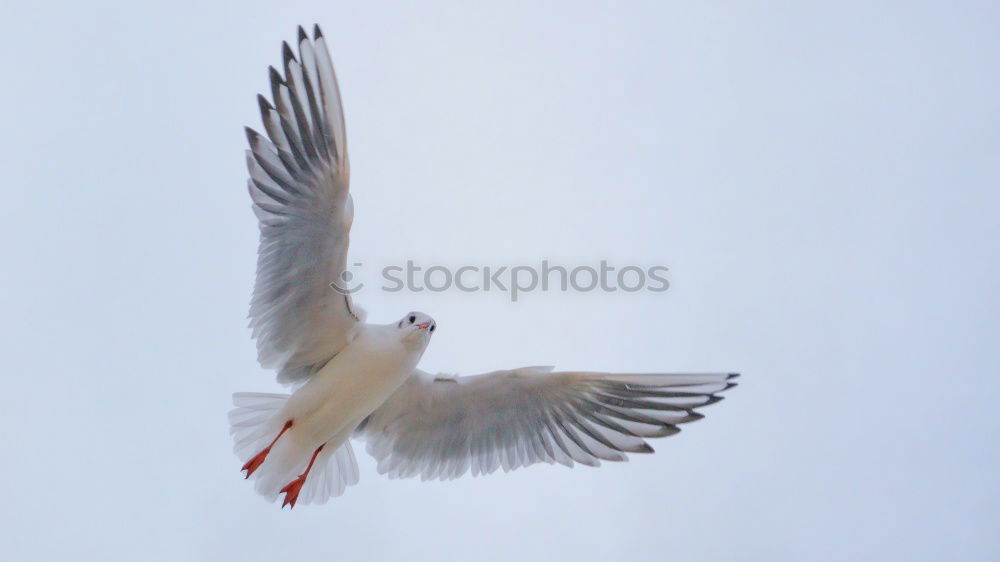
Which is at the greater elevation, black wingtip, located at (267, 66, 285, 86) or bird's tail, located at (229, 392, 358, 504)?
black wingtip, located at (267, 66, 285, 86)

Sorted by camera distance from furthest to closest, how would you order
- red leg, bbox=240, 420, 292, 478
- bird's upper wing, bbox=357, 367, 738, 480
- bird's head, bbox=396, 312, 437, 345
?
bird's upper wing, bbox=357, 367, 738, 480 → red leg, bbox=240, 420, 292, 478 → bird's head, bbox=396, 312, 437, 345

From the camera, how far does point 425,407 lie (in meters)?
7.34

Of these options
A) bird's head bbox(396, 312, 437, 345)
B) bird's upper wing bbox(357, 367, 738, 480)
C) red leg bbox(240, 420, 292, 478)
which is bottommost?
red leg bbox(240, 420, 292, 478)

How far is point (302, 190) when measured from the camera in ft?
21.6

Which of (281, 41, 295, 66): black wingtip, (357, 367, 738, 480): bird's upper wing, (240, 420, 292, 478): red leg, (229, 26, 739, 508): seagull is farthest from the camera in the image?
(357, 367, 738, 480): bird's upper wing

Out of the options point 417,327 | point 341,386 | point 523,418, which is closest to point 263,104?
point 417,327

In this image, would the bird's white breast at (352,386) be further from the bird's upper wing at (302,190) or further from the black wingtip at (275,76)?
the black wingtip at (275,76)

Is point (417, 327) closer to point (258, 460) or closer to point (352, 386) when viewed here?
point (352, 386)

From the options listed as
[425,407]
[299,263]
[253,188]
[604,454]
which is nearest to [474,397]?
[425,407]

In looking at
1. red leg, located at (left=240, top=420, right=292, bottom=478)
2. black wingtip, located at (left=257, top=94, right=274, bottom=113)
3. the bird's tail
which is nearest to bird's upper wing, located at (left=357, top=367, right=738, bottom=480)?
the bird's tail

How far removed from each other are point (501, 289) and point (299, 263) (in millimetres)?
1352

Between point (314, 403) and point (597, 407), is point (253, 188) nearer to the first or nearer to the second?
point (314, 403)

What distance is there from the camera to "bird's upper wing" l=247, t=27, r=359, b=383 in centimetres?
654

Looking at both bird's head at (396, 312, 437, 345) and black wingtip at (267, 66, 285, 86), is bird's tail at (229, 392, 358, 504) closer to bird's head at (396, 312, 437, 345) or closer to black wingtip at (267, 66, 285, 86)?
bird's head at (396, 312, 437, 345)
